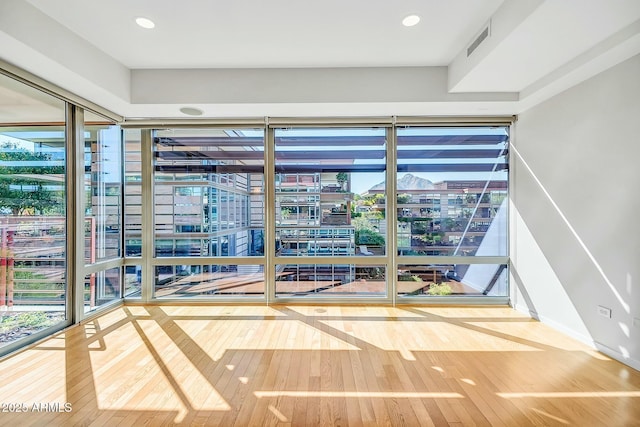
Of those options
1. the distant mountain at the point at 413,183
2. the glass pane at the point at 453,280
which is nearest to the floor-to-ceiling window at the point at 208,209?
the distant mountain at the point at 413,183

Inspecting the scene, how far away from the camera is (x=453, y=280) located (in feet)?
14.2

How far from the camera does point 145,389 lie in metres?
2.27

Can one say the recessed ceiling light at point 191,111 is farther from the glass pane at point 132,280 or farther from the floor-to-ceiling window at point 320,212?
the glass pane at point 132,280

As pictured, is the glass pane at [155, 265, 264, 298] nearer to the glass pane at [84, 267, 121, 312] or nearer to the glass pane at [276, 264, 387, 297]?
the glass pane at [276, 264, 387, 297]

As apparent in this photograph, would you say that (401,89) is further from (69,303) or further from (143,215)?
(69,303)

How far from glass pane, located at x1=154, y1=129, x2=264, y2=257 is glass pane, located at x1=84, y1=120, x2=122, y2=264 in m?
0.50

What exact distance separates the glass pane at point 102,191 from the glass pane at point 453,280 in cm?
399

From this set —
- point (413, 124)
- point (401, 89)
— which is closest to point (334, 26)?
point (401, 89)

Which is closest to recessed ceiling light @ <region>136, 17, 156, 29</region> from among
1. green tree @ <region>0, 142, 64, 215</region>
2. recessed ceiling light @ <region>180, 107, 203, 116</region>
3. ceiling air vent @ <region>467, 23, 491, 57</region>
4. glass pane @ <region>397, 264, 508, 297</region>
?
recessed ceiling light @ <region>180, 107, 203, 116</region>

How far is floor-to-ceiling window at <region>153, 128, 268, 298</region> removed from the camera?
436cm

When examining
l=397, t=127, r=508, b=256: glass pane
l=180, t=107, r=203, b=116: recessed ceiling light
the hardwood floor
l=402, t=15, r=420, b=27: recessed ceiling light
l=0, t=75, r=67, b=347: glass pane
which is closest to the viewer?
the hardwood floor

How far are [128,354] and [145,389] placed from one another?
71cm

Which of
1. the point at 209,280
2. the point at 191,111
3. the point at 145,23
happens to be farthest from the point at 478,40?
the point at 209,280

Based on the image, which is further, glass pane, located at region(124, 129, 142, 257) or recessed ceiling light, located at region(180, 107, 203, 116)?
glass pane, located at region(124, 129, 142, 257)
